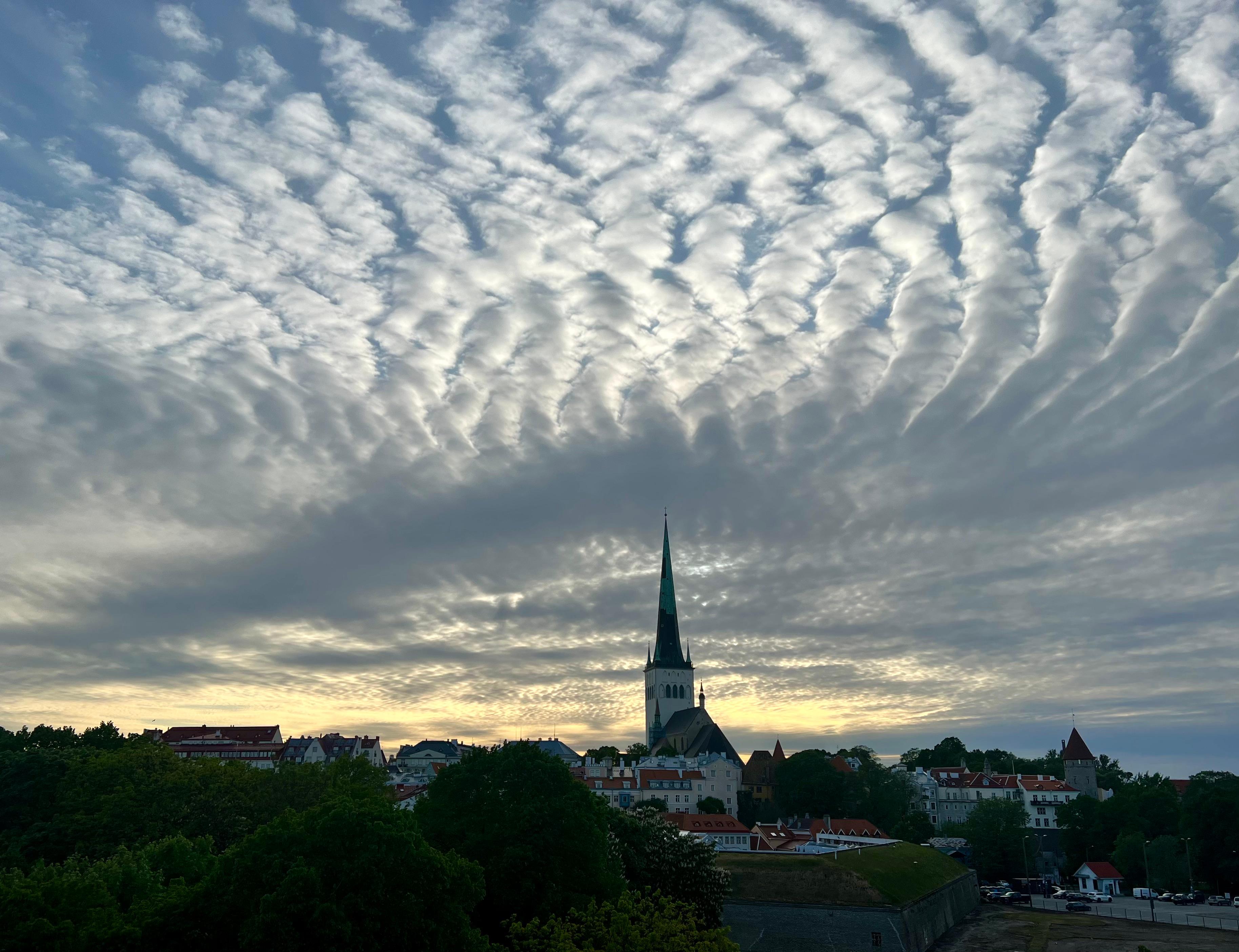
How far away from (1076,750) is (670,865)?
128m

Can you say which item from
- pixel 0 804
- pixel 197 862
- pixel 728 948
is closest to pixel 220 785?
pixel 0 804

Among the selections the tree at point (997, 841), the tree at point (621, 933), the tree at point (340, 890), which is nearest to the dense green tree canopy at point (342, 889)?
the tree at point (340, 890)

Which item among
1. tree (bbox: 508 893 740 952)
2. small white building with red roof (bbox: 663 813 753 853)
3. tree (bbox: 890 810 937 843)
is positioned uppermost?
tree (bbox: 508 893 740 952)

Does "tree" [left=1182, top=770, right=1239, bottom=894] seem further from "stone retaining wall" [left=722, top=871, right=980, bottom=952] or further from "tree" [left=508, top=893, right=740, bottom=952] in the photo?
"tree" [left=508, top=893, right=740, bottom=952]

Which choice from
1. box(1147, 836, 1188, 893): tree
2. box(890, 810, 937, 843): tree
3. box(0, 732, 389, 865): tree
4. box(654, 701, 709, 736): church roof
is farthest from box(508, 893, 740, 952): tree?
box(654, 701, 709, 736): church roof

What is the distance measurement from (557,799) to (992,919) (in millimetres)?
66789

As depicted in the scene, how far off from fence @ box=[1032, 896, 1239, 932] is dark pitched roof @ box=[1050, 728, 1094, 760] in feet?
204

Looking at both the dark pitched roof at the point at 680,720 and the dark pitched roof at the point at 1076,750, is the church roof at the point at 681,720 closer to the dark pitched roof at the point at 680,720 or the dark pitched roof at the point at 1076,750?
the dark pitched roof at the point at 680,720

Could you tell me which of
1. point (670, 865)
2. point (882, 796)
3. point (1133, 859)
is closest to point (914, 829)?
point (882, 796)

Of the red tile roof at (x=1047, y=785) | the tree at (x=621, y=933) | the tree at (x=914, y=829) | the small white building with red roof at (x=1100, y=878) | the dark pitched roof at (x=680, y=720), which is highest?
the dark pitched roof at (x=680, y=720)

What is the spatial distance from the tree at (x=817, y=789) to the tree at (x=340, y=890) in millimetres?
106044

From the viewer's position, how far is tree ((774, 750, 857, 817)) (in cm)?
13038

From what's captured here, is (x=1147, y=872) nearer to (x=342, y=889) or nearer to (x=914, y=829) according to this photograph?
(x=914, y=829)

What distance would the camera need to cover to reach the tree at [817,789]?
130 meters
